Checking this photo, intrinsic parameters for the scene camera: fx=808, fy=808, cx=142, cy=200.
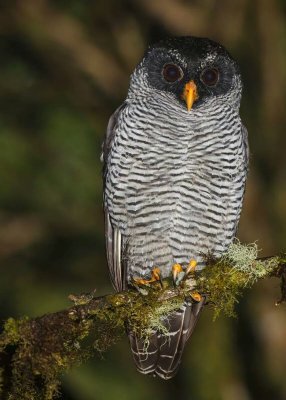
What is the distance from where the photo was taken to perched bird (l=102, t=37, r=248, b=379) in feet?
15.3

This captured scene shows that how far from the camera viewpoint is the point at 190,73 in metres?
4.82

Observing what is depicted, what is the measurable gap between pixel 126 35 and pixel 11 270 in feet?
9.35

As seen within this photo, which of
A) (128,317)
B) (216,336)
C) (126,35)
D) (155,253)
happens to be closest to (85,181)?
(126,35)

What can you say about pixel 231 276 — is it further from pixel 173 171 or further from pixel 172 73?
pixel 172 73

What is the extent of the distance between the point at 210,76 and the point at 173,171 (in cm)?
70

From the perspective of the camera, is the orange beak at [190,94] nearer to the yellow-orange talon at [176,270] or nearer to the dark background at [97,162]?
the yellow-orange talon at [176,270]

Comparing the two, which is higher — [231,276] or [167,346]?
[231,276]

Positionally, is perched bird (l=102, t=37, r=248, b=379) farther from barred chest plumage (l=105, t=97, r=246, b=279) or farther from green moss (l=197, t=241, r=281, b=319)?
green moss (l=197, t=241, r=281, b=319)

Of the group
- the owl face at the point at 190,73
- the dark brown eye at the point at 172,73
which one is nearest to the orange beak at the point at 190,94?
the owl face at the point at 190,73

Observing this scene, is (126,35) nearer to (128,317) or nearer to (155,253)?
(155,253)

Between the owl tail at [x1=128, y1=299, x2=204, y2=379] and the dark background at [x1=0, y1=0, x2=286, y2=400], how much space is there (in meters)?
2.37

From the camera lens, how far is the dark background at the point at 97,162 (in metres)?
7.51

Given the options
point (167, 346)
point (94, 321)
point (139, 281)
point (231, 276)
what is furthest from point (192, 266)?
point (94, 321)

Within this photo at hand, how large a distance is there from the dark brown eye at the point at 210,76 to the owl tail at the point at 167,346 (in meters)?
1.33
